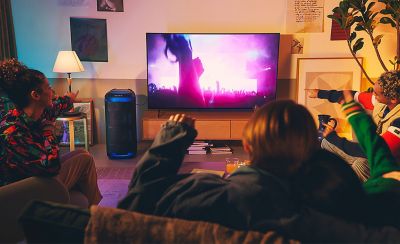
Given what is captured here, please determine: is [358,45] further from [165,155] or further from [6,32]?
[6,32]

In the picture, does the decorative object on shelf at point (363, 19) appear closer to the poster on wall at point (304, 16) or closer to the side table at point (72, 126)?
the poster on wall at point (304, 16)

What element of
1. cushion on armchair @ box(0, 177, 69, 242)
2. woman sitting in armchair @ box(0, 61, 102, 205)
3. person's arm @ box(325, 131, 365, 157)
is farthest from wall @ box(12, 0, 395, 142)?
cushion on armchair @ box(0, 177, 69, 242)

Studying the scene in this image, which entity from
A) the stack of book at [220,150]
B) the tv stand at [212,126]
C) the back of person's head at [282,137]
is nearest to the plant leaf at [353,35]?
the tv stand at [212,126]

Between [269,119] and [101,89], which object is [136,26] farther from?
[269,119]

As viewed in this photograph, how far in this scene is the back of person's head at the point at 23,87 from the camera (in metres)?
2.10

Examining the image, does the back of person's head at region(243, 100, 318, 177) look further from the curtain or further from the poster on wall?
the curtain

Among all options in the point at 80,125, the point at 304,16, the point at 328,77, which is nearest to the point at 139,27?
the point at 80,125

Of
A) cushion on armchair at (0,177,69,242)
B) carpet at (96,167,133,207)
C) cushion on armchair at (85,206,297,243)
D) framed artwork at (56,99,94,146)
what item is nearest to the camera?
cushion on armchair at (85,206,297,243)

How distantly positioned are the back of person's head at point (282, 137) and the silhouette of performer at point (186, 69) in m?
3.22

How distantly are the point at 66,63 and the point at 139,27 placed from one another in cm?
91

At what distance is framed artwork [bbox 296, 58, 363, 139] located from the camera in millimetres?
4453

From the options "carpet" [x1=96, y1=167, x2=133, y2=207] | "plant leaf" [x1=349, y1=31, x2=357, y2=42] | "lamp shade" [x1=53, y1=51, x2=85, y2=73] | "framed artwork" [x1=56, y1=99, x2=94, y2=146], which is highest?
"plant leaf" [x1=349, y1=31, x2=357, y2=42]

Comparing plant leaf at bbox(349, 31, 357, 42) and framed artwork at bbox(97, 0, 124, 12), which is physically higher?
framed artwork at bbox(97, 0, 124, 12)

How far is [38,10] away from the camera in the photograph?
4430 millimetres
